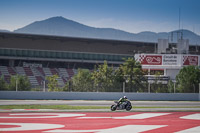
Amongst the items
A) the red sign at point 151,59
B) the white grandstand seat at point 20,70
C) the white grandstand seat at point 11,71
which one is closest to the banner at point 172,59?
the red sign at point 151,59

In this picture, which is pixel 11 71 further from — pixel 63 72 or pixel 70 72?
pixel 70 72

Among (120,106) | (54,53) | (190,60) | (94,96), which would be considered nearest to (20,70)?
(54,53)

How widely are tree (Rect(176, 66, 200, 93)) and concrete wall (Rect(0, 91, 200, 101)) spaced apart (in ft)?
2.67

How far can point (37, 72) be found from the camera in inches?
2692

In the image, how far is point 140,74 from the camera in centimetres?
4822

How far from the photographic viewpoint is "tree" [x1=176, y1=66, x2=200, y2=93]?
43.1 m

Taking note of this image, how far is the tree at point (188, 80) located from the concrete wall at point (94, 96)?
813mm

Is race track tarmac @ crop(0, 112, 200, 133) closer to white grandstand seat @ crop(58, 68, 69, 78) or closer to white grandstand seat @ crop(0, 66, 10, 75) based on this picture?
white grandstand seat @ crop(0, 66, 10, 75)

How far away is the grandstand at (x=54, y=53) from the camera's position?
221 ft

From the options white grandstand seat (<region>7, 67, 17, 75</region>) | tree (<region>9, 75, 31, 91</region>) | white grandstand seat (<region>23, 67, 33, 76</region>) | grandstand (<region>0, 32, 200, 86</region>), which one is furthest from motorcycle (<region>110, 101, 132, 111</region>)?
white grandstand seat (<region>23, 67, 33, 76</region>)

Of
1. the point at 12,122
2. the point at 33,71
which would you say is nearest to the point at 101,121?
the point at 12,122

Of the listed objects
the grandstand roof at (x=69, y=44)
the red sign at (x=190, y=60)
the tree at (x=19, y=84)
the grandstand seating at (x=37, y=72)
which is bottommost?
the tree at (x=19, y=84)

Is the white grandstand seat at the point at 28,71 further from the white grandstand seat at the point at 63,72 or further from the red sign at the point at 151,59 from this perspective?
the red sign at the point at 151,59

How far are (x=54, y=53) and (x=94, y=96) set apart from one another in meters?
32.7
